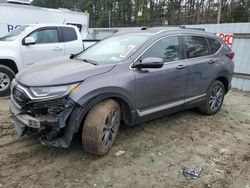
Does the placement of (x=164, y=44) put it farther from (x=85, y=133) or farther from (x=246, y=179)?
(x=246, y=179)

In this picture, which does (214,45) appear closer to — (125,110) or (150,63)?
(150,63)

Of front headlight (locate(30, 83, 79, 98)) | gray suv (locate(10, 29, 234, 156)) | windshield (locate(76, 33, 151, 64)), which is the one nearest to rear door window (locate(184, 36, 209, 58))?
gray suv (locate(10, 29, 234, 156))

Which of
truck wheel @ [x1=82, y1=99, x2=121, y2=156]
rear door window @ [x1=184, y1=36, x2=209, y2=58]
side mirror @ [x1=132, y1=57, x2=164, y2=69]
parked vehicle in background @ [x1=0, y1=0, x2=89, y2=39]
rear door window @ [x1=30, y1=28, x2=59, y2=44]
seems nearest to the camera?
truck wheel @ [x1=82, y1=99, x2=121, y2=156]

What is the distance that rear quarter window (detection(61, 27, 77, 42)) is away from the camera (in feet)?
23.7

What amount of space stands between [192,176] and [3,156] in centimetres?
247

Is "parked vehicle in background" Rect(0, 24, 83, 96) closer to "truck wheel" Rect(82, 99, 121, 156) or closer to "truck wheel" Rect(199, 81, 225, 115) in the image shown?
"truck wheel" Rect(82, 99, 121, 156)

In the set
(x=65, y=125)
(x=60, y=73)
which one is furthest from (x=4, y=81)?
(x=65, y=125)

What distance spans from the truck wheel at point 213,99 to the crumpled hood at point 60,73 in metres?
2.39

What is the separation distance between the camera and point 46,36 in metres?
6.88

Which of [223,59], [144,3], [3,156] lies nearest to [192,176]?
[3,156]

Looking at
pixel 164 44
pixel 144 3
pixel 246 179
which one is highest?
pixel 144 3

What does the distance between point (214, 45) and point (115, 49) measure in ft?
7.07

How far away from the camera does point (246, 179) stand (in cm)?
304

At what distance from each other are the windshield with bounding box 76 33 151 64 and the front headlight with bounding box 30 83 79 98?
2.61 feet
